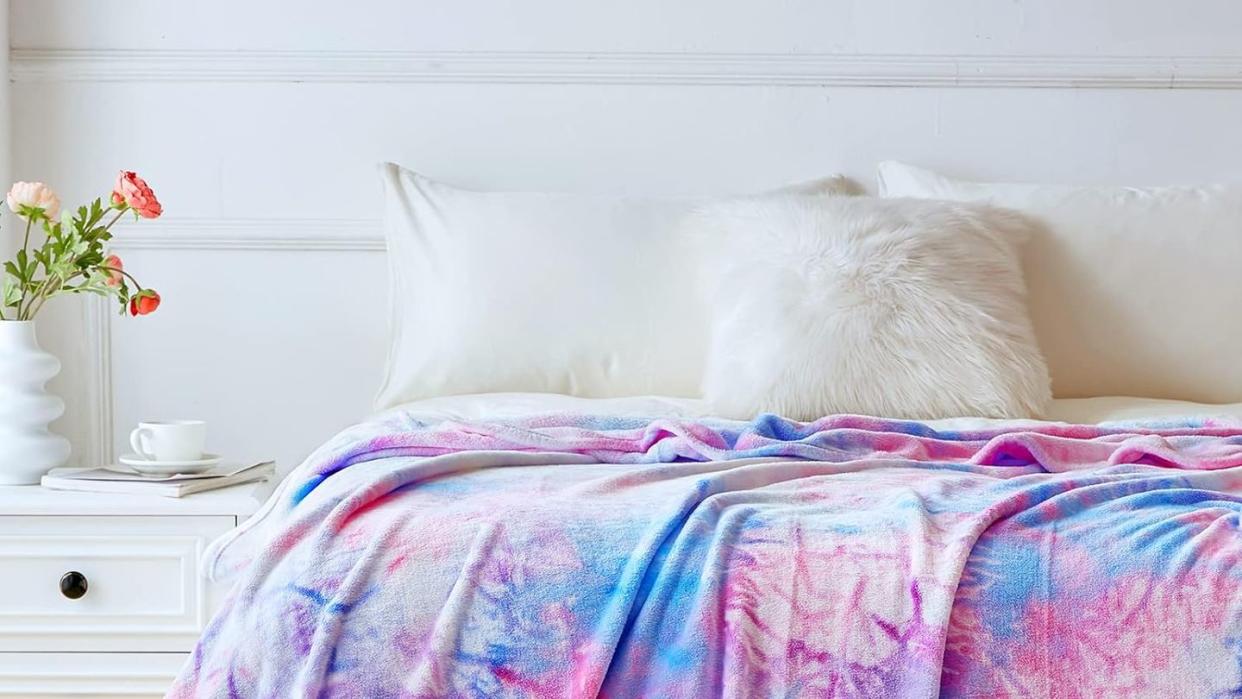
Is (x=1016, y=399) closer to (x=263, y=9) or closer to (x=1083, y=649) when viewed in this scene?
(x=1083, y=649)

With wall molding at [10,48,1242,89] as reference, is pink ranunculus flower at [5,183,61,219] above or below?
below

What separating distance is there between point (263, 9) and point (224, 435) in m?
0.89

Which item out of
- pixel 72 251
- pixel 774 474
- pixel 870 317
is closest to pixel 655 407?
pixel 870 317

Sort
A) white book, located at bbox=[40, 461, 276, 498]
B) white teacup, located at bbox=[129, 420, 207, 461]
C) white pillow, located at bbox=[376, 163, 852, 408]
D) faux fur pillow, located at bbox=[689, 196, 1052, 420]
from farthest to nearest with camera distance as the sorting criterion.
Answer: white pillow, located at bbox=[376, 163, 852, 408] < white teacup, located at bbox=[129, 420, 207, 461] < white book, located at bbox=[40, 461, 276, 498] < faux fur pillow, located at bbox=[689, 196, 1052, 420]

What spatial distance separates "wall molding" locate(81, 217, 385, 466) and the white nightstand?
2.37 feet

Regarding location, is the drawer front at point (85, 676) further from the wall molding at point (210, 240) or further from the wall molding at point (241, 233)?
the wall molding at point (241, 233)

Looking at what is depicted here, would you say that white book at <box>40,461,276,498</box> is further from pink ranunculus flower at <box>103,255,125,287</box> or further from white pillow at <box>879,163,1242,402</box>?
white pillow at <box>879,163,1242,402</box>

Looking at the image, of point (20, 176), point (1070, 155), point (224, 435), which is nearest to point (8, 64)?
point (20, 176)

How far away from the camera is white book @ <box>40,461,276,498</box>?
205 cm

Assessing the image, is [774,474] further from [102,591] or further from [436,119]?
[436,119]

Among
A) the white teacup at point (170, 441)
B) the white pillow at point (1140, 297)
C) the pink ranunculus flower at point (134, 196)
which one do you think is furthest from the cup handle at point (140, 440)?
the white pillow at point (1140, 297)

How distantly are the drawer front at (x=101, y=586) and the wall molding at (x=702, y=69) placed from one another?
3.49 ft

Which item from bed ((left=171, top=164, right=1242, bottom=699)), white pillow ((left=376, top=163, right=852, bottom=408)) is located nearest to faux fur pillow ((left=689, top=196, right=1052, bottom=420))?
bed ((left=171, top=164, right=1242, bottom=699))

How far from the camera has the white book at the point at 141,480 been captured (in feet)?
6.73
